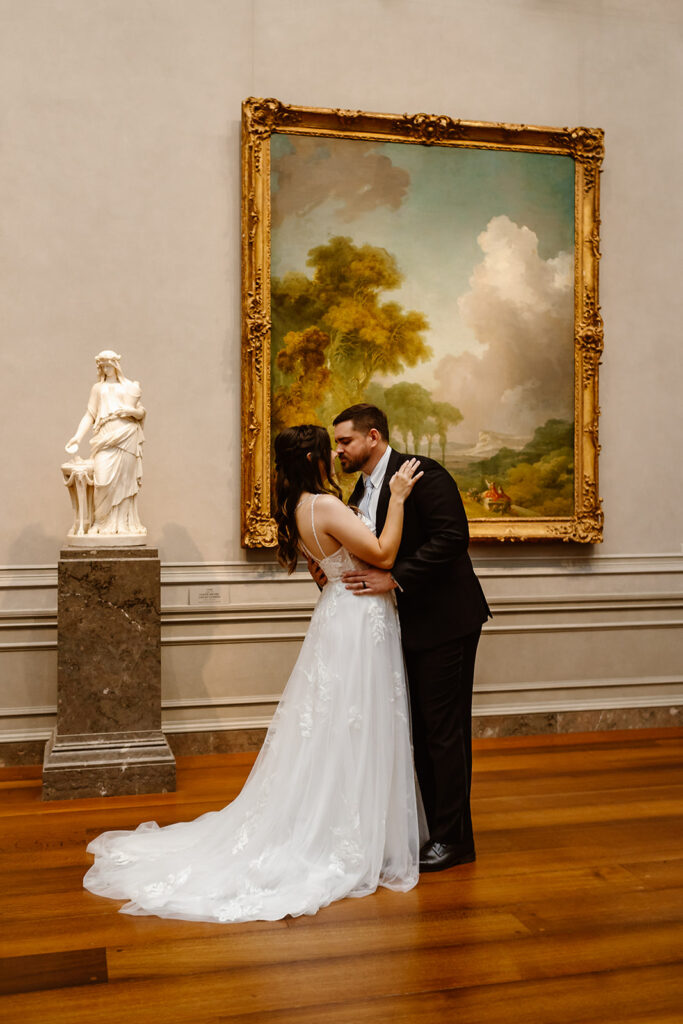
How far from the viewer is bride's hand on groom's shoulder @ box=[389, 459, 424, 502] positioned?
14.2 feet

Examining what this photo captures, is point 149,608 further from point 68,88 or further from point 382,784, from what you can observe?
point 68,88

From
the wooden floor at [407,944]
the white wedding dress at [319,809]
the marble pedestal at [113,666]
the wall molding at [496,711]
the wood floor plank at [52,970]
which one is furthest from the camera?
the wall molding at [496,711]

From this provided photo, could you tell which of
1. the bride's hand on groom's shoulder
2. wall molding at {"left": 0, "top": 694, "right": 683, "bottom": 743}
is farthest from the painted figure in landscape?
the bride's hand on groom's shoulder

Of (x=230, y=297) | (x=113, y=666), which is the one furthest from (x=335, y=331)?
(x=113, y=666)

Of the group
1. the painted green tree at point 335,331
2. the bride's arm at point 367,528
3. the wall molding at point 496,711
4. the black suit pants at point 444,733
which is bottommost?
the wall molding at point 496,711

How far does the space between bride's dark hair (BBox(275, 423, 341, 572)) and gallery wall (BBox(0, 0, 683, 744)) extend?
231 centimetres

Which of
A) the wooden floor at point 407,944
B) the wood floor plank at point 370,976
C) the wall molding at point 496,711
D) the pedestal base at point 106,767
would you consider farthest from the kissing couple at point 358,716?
the wall molding at point 496,711

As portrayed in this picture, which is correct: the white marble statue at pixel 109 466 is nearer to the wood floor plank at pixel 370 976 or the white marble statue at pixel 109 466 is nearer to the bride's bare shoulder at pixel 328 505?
the bride's bare shoulder at pixel 328 505

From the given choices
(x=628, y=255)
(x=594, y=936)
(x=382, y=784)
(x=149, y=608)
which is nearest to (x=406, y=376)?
(x=628, y=255)

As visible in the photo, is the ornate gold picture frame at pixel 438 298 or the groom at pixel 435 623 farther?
the ornate gold picture frame at pixel 438 298

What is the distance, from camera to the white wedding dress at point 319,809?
3928mm

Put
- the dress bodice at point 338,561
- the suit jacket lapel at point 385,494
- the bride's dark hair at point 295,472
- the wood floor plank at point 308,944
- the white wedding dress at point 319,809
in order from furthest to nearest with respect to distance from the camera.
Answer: the suit jacket lapel at point 385,494 → the dress bodice at point 338,561 → the bride's dark hair at point 295,472 → the white wedding dress at point 319,809 → the wood floor plank at point 308,944

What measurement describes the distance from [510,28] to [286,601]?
4.45m

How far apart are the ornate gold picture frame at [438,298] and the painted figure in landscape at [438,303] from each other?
1cm
